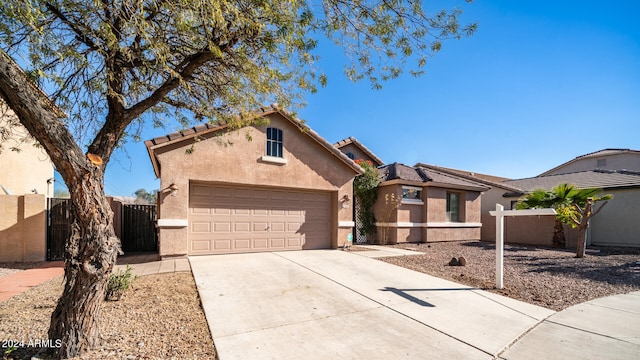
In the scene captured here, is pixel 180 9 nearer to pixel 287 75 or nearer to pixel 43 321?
pixel 287 75

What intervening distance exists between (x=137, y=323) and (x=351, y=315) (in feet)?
10.7

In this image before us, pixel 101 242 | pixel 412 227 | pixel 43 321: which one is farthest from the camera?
pixel 412 227

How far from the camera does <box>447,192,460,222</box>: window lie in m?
16.1

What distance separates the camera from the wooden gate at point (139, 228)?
1209cm

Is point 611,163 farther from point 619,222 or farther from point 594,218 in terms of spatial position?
point 619,222

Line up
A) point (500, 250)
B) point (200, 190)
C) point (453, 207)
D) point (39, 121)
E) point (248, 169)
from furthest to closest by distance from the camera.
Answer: point (453, 207), point (248, 169), point (200, 190), point (500, 250), point (39, 121)

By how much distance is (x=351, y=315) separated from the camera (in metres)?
4.86

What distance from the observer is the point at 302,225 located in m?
11.6

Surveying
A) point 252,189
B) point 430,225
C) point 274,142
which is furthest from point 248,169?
point 430,225

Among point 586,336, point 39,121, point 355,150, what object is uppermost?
point 355,150

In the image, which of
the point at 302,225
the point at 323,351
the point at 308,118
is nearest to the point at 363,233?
the point at 302,225

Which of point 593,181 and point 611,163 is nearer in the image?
point 593,181

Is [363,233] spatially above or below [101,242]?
below

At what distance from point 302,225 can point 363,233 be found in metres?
4.36
